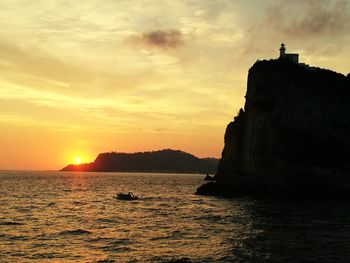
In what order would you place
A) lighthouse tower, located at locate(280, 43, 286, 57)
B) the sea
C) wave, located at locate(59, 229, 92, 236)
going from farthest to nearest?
lighthouse tower, located at locate(280, 43, 286, 57) < wave, located at locate(59, 229, 92, 236) < the sea

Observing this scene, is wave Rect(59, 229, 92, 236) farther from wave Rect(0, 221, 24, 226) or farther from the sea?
wave Rect(0, 221, 24, 226)

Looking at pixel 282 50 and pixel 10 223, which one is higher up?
pixel 282 50

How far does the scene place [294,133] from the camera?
7719 cm

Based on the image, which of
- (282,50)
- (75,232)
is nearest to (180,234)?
(75,232)

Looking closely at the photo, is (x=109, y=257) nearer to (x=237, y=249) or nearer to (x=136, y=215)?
(x=237, y=249)

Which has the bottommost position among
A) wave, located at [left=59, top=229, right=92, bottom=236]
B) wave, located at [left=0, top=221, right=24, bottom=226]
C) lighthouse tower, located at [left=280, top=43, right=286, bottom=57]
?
wave, located at [left=59, top=229, right=92, bottom=236]

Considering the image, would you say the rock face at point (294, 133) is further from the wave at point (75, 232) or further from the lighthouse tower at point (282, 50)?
the wave at point (75, 232)

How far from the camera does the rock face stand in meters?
74.5

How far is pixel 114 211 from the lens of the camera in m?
59.2

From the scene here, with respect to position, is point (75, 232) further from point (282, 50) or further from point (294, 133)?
point (282, 50)

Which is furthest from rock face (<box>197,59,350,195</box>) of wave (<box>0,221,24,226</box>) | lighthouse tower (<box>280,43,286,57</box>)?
wave (<box>0,221,24,226</box>)

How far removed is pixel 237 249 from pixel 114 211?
30.4 metres

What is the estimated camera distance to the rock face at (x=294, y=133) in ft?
244

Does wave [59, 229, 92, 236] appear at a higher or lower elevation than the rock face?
lower
